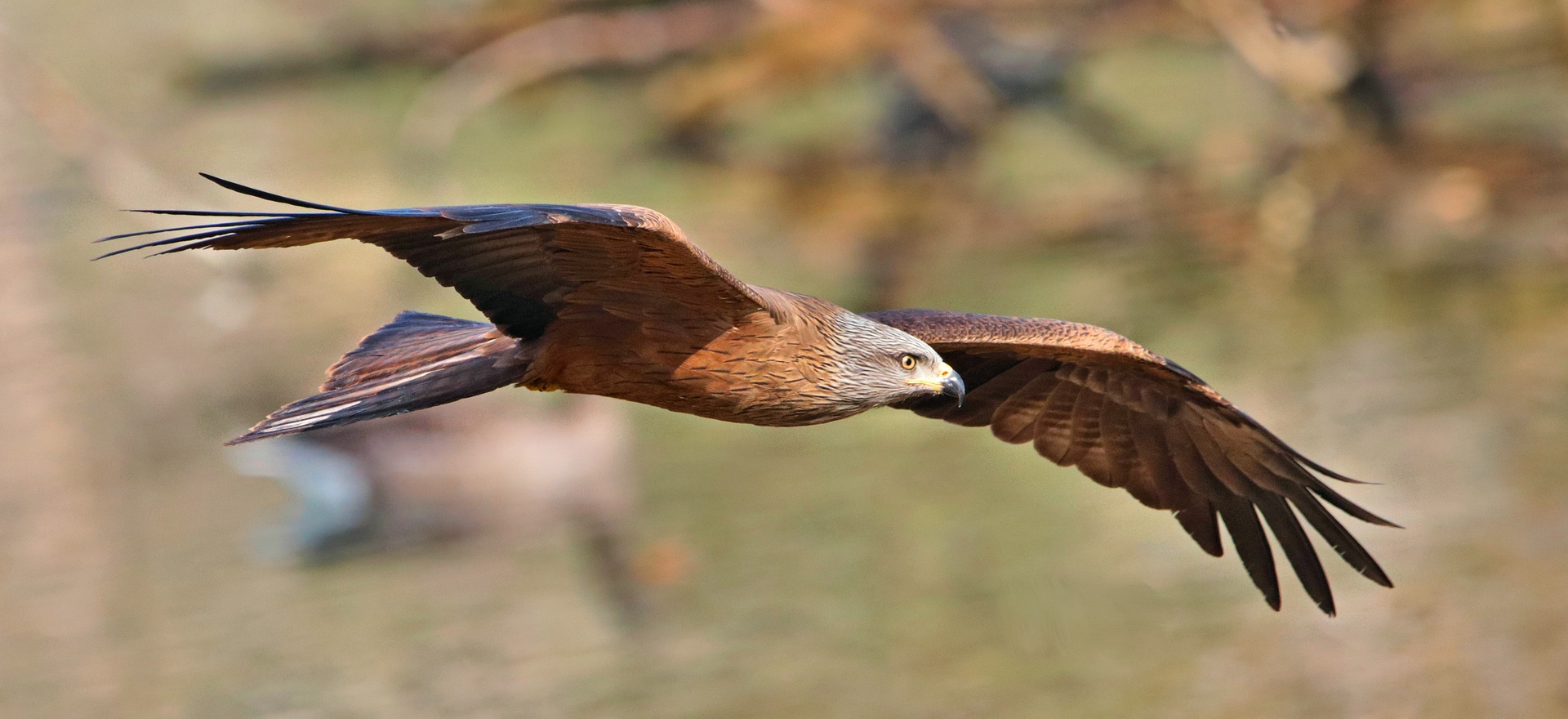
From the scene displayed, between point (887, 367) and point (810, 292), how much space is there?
316 inches

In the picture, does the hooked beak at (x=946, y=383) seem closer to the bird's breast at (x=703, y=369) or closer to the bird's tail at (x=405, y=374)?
the bird's breast at (x=703, y=369)

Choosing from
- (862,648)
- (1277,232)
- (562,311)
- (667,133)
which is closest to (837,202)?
(667,133)

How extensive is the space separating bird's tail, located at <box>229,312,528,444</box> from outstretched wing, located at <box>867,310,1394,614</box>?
1.46 metres

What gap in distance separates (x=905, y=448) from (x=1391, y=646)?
11.2 ft

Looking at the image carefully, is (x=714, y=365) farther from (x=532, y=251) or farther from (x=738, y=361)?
(x=532, y=251)

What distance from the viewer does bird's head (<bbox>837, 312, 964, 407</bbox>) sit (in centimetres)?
518

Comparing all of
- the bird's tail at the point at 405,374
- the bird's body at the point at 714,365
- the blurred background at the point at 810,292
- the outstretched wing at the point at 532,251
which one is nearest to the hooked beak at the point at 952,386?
the bird's body at the point at 714,365

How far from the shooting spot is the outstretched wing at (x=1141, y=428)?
5.99 meters

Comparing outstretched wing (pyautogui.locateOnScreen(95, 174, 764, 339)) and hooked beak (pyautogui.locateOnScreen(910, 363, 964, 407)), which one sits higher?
outstretched wing (pyautogui.locateOnScreen(95, 174, 764, 339))

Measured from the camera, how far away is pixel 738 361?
4.95 meters

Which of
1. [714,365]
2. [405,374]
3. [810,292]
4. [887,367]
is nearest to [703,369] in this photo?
[714,365]

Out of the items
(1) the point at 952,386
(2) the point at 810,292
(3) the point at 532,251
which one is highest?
(2) the point at 810,292

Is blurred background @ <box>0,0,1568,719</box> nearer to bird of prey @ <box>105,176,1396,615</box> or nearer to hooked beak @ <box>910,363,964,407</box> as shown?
bird of prey @ <box>105,176,1396,615</box>

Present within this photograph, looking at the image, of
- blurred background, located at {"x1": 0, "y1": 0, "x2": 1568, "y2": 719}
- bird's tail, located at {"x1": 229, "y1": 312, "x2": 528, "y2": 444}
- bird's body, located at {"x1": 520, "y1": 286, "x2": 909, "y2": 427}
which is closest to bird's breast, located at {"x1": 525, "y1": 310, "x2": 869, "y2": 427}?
bird's body, located at {"x1": 520, "y1": 286, "x2": 909, "y2": 427}
